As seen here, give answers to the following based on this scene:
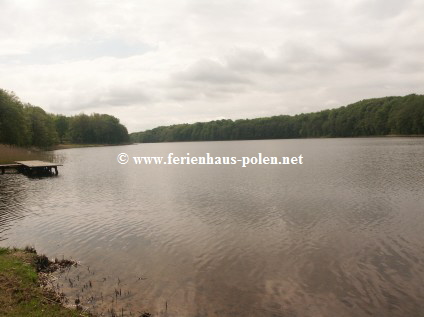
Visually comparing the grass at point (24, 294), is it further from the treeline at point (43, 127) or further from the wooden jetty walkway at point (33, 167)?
the treeline at point (43, 127)

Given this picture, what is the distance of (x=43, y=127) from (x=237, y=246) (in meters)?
111

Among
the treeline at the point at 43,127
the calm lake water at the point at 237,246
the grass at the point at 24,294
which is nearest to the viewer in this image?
the grass at the point at 24,294

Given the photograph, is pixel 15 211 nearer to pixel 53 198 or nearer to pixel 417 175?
pixel 53 198

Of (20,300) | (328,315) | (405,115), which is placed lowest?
(328,315)

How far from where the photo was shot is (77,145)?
171 metres

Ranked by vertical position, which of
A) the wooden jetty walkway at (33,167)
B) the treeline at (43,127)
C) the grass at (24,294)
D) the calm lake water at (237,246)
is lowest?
the calm lake water at (237,246)

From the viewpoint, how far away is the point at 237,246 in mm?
15445

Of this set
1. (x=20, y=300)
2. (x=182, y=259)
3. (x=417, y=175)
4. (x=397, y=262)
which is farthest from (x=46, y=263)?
(x=417, y=175)

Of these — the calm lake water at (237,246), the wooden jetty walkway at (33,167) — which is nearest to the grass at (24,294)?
the calm lake water at (237,246)

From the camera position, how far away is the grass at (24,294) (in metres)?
A: 8.77

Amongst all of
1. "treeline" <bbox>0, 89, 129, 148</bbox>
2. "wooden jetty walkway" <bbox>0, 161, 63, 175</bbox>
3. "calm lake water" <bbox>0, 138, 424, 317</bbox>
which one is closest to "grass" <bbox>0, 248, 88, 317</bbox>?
"calm lake water" <bbox>0, 138, 424, 317</bbox>

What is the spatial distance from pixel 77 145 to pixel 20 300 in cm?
17416

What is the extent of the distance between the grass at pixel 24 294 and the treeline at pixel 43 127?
76501 mm

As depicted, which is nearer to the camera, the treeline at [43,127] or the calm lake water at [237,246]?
the calm lake water at [237,246]
